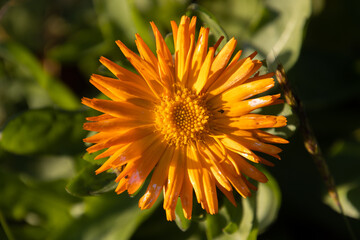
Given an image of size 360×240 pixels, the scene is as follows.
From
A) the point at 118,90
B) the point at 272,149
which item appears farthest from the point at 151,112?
the point at 272,149

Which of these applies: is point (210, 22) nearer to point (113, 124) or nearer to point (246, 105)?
point (246, 105)

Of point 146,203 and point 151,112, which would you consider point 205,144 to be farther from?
point 146,203

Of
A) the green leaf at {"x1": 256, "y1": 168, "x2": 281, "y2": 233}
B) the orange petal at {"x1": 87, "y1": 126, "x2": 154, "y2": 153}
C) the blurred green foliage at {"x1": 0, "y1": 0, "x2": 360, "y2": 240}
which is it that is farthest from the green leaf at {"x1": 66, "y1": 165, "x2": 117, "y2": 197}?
the green leaf at {"x1": 256, "y1": 168, "x2": 281, "y2": 233}

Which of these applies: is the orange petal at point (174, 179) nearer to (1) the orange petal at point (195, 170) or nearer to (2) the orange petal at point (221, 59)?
(1) the orange petal at point (195, 170)

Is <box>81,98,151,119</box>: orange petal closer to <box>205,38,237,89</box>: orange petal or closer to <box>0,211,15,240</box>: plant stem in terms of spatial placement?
<box>205,38,237,89</box>: orange petal

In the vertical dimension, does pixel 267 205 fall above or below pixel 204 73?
below

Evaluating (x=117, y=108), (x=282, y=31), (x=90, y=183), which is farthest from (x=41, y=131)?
(x=282, y=31)
